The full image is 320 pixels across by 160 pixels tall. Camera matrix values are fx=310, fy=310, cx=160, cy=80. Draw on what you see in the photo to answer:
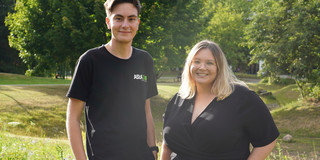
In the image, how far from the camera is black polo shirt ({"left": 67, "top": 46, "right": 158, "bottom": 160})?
2.71 m

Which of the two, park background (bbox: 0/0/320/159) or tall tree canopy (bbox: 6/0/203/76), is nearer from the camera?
park background (bbox: 0/0/320/159)

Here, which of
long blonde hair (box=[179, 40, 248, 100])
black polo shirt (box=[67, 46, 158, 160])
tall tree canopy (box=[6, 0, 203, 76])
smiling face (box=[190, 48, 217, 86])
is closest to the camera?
black polo shirt (box=[67, 46, 158, 160])

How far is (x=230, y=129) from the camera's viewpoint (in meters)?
2.84

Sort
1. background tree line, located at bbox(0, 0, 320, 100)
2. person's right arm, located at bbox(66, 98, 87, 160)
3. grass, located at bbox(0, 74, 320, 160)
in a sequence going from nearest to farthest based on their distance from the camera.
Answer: person's right arm, located at bbox(66, 98, 87, 160)
grass, located at bbox(0, 74, 320, 160)
background tree line, located at bbox(0, 0, 320, 100)

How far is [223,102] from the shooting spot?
2.95m

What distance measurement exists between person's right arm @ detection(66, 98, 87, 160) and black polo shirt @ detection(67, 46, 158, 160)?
8 cm

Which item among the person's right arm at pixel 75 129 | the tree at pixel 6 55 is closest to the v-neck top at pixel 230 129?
the person's right arm at pixel 75 129

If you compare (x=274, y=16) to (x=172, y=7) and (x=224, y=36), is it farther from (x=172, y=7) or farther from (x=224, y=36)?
(x=224, y=36)

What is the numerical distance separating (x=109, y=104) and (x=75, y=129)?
36cm

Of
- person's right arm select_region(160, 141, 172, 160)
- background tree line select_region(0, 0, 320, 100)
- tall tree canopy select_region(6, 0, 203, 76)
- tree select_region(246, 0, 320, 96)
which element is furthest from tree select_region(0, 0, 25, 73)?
person's right arm select_region(160, 141, 172, 160)

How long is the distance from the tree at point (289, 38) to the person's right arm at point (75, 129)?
63.7 ft

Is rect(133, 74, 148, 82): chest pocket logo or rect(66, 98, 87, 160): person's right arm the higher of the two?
rect(133, 74, 148, 82): chest pocket logo

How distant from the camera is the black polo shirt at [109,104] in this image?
A: 8.87 ft

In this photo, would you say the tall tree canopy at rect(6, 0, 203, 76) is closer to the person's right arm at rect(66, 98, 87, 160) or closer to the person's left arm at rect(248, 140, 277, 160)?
the person's right arm at rect(66, 98, 87, 160)
